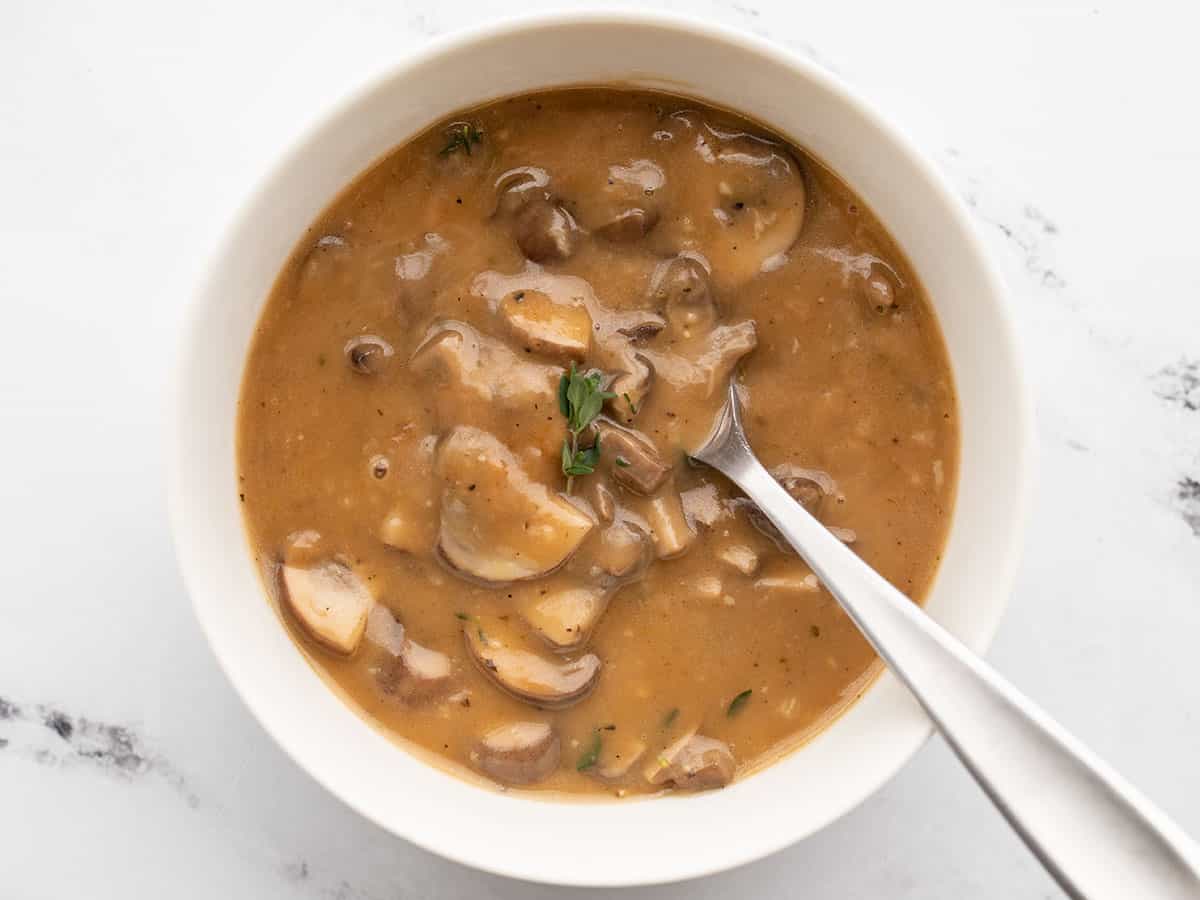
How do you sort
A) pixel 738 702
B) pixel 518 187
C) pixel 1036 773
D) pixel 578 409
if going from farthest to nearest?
pixel 738 702 → pixel 518 187 → pixel 578 409 → pixel 1036 773

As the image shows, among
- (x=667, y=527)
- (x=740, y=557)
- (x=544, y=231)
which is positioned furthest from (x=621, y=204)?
(x=740, y=557)

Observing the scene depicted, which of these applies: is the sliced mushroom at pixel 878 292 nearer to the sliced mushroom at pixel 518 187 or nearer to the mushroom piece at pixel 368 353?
the sliced mushroom at pixel 518 187

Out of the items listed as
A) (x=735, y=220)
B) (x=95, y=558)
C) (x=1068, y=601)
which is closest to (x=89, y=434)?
(x=95, y=558)

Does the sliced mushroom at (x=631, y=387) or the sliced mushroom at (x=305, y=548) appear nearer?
the sliced mushroom at (x=631, y=387)

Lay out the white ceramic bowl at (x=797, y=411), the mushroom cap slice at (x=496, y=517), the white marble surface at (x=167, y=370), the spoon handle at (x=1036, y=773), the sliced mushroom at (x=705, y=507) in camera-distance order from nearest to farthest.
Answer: the spoon handle at (x=1036, y=773) → the white ceramic bowl at (x=797, y=411) → the mushroom cap slice at (x=496, y=517) → the sliced mushroom at (x=705, y=507) → the white marble surface at (x=167, y=370)

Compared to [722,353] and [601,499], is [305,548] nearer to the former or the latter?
[601,499]

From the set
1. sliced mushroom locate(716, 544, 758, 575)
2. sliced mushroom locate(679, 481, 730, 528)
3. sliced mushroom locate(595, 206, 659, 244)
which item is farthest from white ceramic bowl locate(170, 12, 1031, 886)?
sliced mushroom locate(679, 481, 730, 528)

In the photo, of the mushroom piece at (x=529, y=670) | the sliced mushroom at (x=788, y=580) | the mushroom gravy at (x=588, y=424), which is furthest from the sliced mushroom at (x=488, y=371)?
the sliced mushroom at (x=788, y=580)
